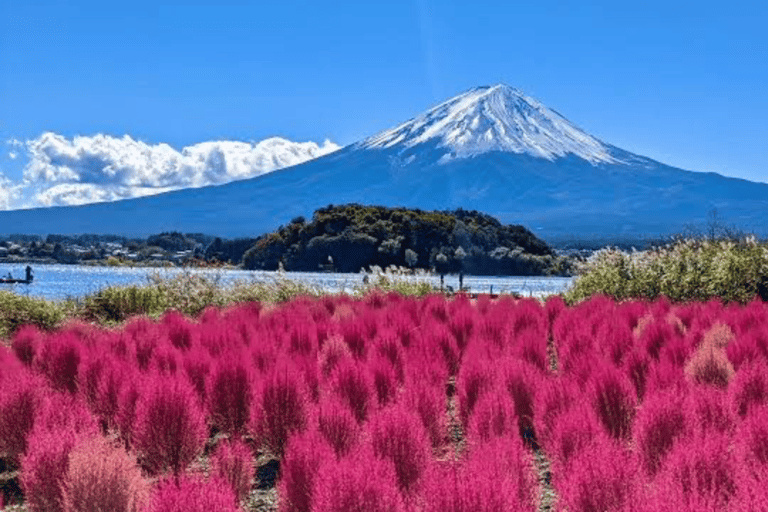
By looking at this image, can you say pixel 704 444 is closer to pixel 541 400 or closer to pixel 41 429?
pixel 541 400

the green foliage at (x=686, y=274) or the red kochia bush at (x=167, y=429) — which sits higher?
the green foliage at (x=686, y=274)

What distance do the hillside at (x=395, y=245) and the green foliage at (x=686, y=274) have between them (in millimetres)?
33732

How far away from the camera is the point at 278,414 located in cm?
655

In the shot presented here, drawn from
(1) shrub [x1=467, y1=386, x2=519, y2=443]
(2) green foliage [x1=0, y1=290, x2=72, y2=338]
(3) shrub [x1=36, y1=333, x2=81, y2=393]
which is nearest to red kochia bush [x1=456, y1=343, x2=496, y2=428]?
(1) shrub [x1=467, y1=386, x2=519, y2=443]

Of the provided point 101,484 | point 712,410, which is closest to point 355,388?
point 712,410

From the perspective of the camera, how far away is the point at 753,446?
5.17m

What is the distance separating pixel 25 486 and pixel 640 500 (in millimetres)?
2968

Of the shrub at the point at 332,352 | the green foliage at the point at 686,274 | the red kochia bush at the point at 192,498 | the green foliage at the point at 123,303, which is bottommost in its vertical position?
the red kochia bush at the point at 192,498

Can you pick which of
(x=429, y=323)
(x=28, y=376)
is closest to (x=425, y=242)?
(x=429, y=323)

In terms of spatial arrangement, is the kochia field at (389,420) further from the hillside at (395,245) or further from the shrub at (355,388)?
the hillside at (395,245)

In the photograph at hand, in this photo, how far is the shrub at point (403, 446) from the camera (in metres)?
5.10

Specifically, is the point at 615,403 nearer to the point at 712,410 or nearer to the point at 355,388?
the point at 712,410

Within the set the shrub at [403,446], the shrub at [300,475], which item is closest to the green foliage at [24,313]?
the shrub at [403,446]

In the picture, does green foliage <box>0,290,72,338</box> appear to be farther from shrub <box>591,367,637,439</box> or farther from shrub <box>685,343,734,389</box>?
shrub <box>591,367,637,439</box>
